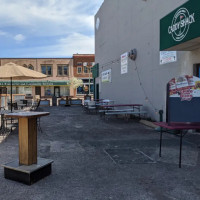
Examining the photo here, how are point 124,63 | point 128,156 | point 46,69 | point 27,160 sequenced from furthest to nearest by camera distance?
point 46,69 < point 124,63 < point 128,156 < point 27,160

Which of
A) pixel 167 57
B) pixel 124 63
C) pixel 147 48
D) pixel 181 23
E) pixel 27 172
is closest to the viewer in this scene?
pixel 27 172

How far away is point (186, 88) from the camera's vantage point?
4.82 metres

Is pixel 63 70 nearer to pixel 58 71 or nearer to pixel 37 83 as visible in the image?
pixel 58 71

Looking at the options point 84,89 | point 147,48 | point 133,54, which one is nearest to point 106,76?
point 133,54

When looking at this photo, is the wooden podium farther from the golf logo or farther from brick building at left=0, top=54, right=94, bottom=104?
brick building at left=0, top=54, right=94, bottom=104

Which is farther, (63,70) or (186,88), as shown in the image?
(63,70)

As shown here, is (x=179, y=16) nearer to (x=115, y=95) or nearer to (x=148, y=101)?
(x=148, y=101)

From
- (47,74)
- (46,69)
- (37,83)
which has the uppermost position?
(46,69)

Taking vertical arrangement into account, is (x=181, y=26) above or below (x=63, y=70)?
below

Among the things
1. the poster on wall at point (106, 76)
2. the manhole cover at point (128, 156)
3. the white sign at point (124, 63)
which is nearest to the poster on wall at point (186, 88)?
the manhole cover at point (128, 156)

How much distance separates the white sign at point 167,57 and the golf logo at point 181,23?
1710mm

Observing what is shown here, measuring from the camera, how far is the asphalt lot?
339 centimetres

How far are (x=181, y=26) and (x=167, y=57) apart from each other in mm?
2664

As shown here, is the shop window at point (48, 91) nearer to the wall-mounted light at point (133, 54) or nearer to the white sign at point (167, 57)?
the wall-mounted light at point (133, 54)
